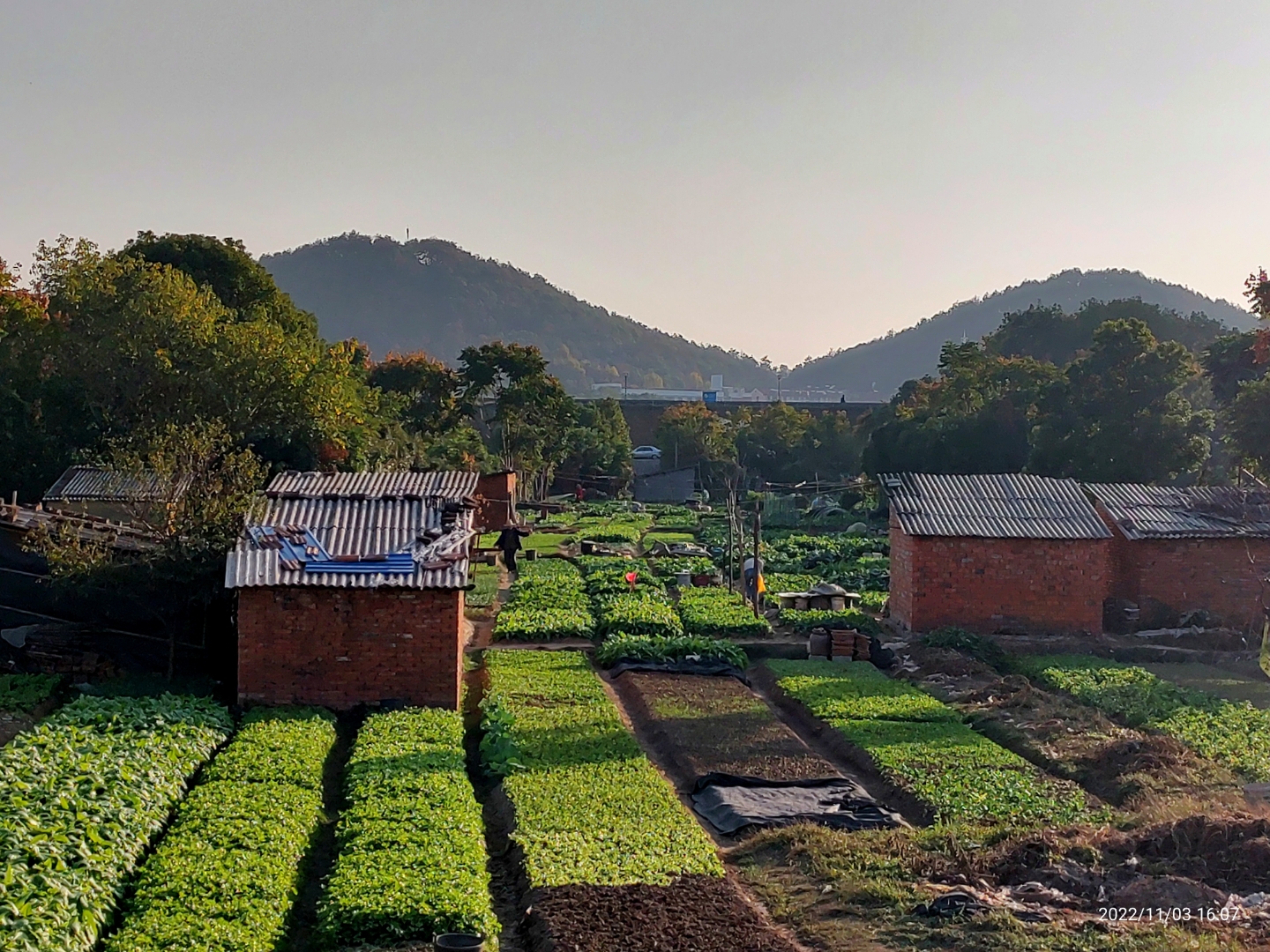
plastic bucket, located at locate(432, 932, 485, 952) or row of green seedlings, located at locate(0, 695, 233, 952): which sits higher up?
row of green seedlings, located at locate(0, 695, 233, 952)

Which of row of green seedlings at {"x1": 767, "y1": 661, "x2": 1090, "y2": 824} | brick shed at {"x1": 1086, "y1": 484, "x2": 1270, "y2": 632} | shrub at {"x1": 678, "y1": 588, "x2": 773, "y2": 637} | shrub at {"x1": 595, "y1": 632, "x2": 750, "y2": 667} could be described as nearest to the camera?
row of green seedlings at {"x1": 767, "y1": 661, "x2": 1090, "y2": 824}

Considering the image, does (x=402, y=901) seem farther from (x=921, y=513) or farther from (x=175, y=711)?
(x=921, y=513)

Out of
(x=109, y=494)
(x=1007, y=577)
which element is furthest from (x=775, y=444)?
(x=109, y=494)

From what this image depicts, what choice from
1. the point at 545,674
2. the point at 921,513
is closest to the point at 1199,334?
the point at 921,513

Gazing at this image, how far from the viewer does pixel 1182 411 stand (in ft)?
134

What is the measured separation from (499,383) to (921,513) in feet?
130

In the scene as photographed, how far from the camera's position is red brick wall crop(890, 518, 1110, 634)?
1057 inches

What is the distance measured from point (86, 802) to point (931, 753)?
10683 millimetres

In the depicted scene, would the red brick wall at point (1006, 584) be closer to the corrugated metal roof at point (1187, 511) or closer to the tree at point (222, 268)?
the corrugated metal roof at point (1187, 511)

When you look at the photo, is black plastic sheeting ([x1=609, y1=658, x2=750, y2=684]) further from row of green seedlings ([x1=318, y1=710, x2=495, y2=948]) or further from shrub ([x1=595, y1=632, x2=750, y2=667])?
row of green seedlings ([x1=318, y1=710, x2=495, y2=948])

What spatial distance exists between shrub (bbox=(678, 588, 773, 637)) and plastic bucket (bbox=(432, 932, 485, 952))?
1737 cm

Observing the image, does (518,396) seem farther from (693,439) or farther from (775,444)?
(775,444)

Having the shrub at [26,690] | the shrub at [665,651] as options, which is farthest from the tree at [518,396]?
the shrub at [26,690]
